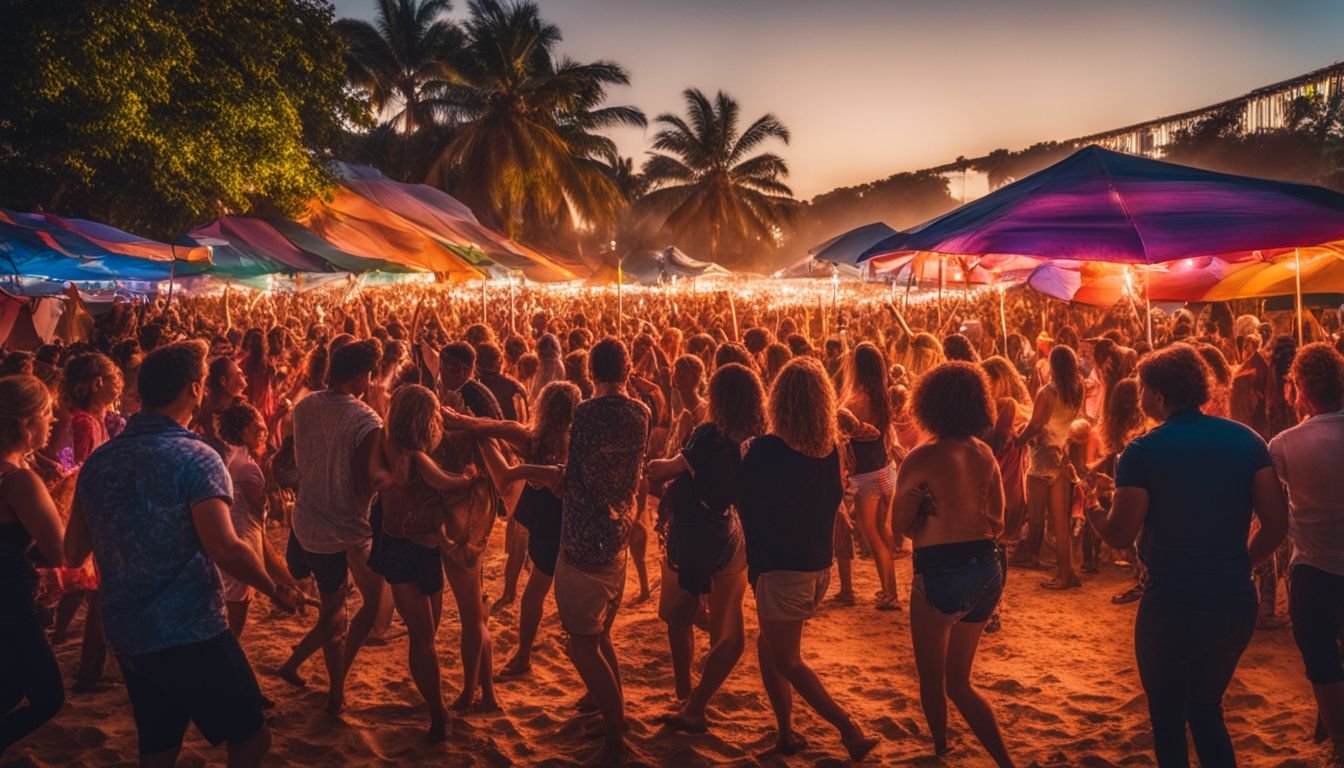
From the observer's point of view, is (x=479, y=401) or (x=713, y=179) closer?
(x=479, y=401)

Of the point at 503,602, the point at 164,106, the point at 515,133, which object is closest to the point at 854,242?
the point at 503,602

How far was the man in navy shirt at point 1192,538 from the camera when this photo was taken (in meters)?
3.09

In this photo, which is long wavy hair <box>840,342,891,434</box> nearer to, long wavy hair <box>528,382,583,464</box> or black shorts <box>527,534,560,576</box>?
long wavy hair <box>528,382,583,464</box>

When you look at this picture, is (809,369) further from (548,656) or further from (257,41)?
(257,41)

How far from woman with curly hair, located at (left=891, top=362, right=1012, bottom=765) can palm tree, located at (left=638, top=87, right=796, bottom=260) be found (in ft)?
139

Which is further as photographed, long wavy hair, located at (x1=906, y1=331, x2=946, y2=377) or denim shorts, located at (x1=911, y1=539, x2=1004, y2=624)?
long wavy hair, located at (x1=906, y1=331, x2=946, y2=377)

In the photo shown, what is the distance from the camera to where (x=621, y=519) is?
4020 millimetres

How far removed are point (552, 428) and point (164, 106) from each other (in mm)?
16293

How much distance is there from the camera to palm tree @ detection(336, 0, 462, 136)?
121ft

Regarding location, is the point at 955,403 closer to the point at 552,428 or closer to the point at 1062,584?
the point at 552,428

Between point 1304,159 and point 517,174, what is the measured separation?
24.1 metres

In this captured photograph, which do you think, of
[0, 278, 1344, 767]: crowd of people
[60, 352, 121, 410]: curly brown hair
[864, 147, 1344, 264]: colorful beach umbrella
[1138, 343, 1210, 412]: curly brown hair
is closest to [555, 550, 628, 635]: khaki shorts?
[0, 278, 1344, 767]: crowd of people

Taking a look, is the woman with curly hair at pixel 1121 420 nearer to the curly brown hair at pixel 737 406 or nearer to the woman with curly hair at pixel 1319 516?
the woman with curly hair at pixel 1319 516

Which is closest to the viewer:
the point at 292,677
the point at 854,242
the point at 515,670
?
the point at 292,677
